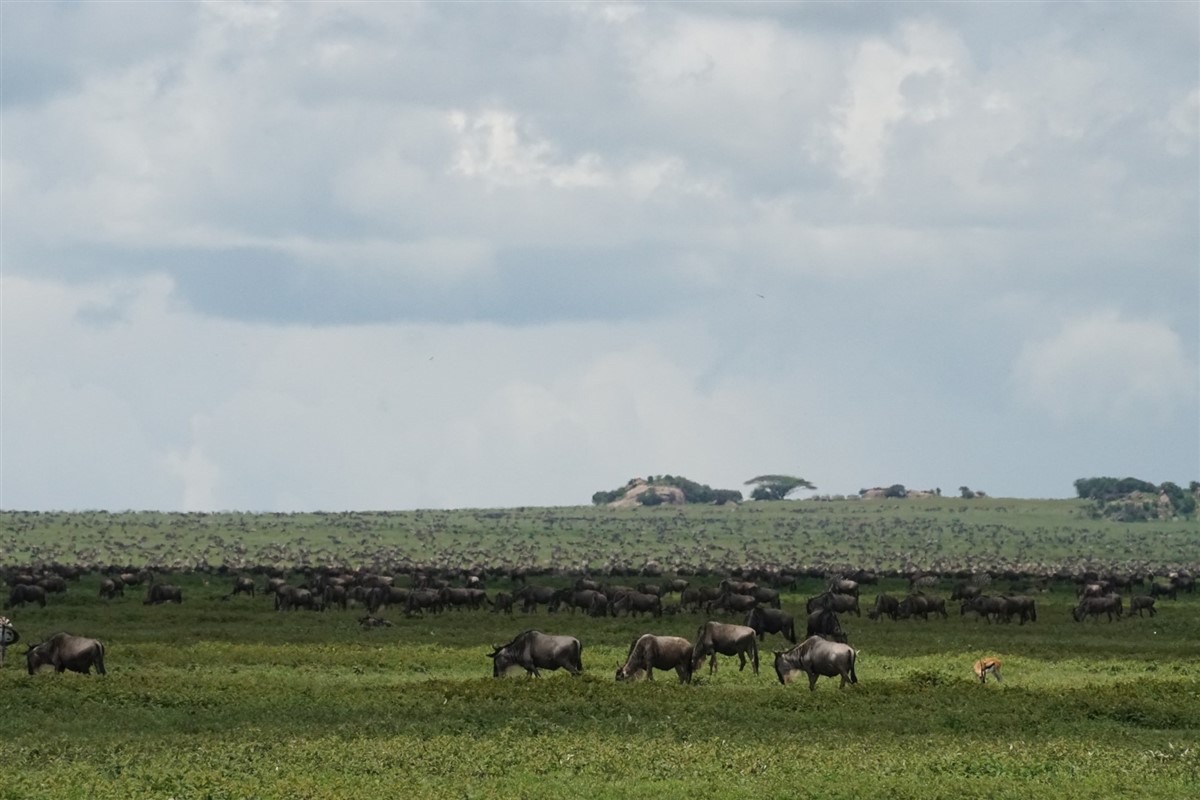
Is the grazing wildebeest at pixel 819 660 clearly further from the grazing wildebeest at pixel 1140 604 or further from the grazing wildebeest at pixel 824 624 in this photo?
the grazing wildebeest at pixel 1140 604

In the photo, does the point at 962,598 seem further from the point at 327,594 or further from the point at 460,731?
the point at 460,731

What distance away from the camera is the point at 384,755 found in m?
25.2

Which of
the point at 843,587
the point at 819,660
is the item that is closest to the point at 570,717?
the point at 819,660

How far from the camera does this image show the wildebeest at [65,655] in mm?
35688

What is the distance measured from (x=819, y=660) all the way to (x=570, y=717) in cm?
700

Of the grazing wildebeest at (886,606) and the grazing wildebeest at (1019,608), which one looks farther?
the grazing wildebeest at (886,606)

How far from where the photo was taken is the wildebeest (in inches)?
1405

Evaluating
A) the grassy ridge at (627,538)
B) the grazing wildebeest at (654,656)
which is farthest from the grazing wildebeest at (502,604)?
the grassy ridge at (627,538)

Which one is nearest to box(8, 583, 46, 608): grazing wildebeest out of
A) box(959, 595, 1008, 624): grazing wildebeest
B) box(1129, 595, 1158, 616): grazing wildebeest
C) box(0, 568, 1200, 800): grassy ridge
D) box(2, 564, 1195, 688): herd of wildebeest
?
box(2, 564, 1195, 688): herd of wildebeest

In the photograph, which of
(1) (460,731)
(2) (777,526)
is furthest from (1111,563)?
(1) (460,731)

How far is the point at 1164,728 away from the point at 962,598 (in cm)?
4022

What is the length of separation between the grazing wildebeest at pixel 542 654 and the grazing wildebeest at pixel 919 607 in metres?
27.9

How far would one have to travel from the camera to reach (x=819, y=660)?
1374 inches

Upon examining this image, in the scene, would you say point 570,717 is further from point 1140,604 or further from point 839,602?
point 1140,604
